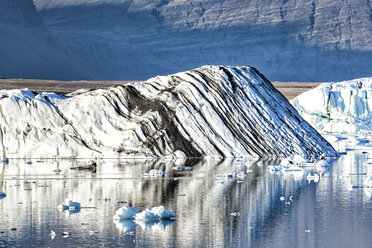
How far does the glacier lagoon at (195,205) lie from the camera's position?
603 inches

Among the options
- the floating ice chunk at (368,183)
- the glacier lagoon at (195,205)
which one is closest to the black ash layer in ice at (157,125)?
the glacier lagoon at (195,205)

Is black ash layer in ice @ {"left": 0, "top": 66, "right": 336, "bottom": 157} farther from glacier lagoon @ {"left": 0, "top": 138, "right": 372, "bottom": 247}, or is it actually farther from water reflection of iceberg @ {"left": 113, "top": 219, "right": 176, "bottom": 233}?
water reflection of iceberg @ {"left": 113, "top": 219, "right": 176, "bottom": 233}

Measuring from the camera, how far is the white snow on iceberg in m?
57.3

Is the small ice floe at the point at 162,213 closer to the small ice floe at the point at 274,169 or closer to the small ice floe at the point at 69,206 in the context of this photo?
the small ice floe at the point at 69,206

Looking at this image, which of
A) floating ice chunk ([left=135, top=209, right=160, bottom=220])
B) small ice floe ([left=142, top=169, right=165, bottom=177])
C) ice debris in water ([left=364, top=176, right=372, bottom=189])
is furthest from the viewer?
small ice floe ([left=142, top=169, right=165, bottom=177])

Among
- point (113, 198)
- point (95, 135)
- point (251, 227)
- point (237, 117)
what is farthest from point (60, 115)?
point (251, 227)

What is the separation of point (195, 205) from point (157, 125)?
16546 mm

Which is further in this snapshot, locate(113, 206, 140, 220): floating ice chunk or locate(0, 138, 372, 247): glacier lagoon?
locate(113, 206, 140, 220): floating ice chunk

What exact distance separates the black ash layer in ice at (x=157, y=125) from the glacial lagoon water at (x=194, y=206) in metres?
5.35

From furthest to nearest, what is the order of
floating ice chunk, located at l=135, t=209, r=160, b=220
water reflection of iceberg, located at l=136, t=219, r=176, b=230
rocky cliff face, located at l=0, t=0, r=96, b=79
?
rocky cliff face, located at l=0, t=0, r=96, b=79 → floating ice chunk, located at l=135, t=209, r=160, b=220 → water reflection of iceberg, located at l=136, t=219, r=176, b=230

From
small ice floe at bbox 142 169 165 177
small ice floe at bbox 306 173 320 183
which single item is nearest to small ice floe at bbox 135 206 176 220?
small ice floe at bbox 142 169 165 177

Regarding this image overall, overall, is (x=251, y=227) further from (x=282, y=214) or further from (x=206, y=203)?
(x=206, y=203)

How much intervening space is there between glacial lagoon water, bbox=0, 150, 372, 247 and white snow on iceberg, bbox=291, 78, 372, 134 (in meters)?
27.3

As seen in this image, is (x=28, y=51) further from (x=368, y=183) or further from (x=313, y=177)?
(x=368, y=183)
